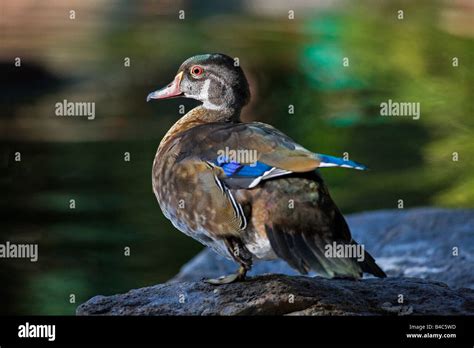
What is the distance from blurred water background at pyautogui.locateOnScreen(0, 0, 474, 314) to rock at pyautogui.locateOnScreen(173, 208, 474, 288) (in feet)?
3.75

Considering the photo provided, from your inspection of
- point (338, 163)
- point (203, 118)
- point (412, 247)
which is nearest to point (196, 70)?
point (203, 118)

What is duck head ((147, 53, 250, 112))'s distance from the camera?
5.53m

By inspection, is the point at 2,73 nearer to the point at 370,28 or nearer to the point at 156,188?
the point at 370,28

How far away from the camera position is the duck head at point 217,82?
18.1 feet

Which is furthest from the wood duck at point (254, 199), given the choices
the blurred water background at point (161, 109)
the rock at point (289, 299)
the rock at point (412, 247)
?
the blurred water background at point (161, 109)

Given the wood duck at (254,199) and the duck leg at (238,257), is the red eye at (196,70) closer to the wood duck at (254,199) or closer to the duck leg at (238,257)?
the wood duck at (254,199)

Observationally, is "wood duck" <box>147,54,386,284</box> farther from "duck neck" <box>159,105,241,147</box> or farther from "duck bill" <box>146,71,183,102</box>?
"duck bill" <box>146,71,183,102</box>

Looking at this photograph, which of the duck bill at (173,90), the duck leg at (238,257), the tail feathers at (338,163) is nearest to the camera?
the tail feathers at (338,163)

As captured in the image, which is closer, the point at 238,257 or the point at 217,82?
the point at 238,257

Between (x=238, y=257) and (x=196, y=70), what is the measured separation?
Answer: 3.61ft

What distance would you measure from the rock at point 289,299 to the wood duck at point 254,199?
137mm

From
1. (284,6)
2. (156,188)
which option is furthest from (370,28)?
(156,188)

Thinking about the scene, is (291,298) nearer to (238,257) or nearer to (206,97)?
(238,257)

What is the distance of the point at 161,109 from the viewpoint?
11820mm
